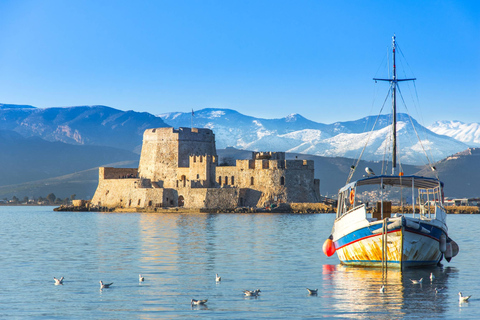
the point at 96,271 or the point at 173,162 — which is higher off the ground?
the point at 173,162

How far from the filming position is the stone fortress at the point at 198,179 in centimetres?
6962

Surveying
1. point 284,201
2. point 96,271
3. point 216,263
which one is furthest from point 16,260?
point 284,201

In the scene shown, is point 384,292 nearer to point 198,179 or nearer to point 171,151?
point 198,179

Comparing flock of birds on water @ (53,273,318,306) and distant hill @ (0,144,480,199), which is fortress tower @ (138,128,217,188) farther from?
distant hill @ (0,144,480,199)

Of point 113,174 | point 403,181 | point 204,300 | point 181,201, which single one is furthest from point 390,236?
point 113,174

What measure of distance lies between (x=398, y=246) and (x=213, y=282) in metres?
6.21

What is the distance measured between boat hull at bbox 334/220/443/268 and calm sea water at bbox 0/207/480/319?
0.43m

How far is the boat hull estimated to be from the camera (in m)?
23.5

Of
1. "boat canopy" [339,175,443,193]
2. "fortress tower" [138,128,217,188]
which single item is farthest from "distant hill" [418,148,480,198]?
"boat canopy" [339,175,443,193]

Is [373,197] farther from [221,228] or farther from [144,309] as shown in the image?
[144,309]

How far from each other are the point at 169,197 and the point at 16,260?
152ft

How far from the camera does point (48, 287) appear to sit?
20812mm

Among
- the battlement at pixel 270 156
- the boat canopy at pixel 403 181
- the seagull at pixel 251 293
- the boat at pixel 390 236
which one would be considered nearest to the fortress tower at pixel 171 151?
the battlement at pixel 270 156

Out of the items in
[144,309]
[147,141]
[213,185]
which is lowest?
[144,309]
